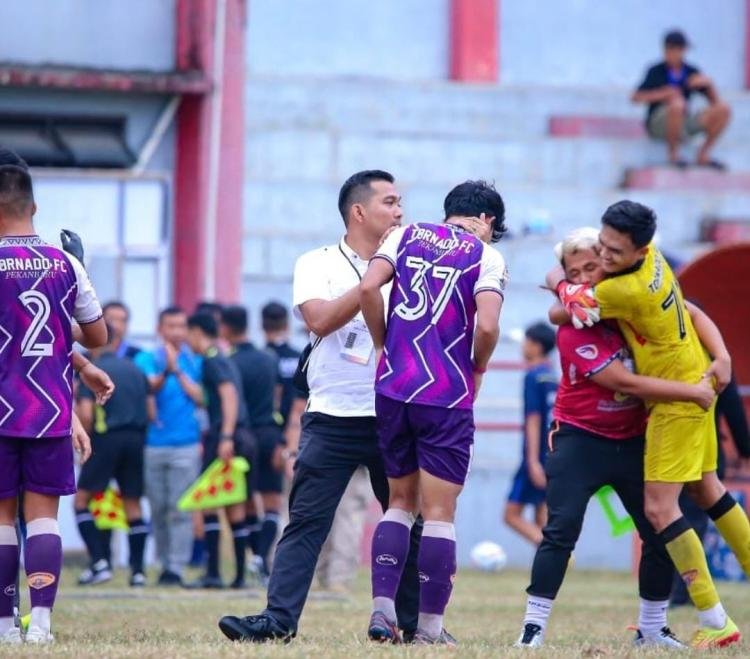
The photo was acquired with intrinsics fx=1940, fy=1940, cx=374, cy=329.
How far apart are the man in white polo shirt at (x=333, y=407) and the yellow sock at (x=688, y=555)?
1.20m

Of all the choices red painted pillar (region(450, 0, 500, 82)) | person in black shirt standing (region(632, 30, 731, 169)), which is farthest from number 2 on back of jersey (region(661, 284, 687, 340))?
red painted pillar (region(450, 0, 500, 82))

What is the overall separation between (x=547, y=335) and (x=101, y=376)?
23.3ft

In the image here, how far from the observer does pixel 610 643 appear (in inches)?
361

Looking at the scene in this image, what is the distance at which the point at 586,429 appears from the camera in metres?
8.79

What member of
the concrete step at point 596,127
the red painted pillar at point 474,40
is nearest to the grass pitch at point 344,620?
the concrete step at point 596,127

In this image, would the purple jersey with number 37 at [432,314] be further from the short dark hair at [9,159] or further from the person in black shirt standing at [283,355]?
the person in black shirt standing at [283,355]

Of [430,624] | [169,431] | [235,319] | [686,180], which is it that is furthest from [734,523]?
[686,180]

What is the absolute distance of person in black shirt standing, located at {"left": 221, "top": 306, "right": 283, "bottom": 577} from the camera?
48.7ft

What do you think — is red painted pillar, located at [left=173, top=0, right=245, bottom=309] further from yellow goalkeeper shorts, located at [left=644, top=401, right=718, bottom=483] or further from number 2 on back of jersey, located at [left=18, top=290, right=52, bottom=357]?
number 2 on back of jersey, located at [left=18, top=290, right=52, bottom=357]

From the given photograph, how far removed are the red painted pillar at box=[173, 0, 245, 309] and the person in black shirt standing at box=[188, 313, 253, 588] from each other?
4093mm

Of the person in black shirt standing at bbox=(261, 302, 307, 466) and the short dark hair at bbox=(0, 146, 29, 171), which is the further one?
the person in black shirt standing at bbox=(261, 302, 307, 466)

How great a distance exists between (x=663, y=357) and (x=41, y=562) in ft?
9.47

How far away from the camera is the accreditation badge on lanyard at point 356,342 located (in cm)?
846

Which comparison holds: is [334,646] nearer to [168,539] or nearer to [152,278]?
[168,539]
